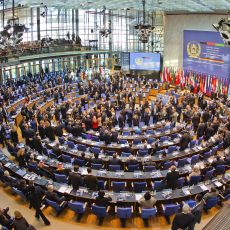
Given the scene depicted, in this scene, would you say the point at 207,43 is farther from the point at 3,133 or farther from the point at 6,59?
the point at 3,133

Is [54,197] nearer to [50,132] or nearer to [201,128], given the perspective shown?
[50,132]

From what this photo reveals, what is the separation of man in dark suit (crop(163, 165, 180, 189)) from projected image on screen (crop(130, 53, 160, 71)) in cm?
2142

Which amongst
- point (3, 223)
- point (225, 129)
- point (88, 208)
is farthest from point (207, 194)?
point (225, 129)

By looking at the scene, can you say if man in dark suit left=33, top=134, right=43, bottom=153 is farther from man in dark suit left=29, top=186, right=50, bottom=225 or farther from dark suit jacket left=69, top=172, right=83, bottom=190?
man in dark suit left=29, top=186, right=50, bottom=225

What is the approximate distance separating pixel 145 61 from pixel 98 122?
14.7 meters

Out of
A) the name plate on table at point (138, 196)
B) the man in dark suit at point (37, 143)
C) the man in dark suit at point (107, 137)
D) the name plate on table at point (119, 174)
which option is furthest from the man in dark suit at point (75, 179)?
the man in dark suit at point (107, 137)

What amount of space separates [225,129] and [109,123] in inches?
248

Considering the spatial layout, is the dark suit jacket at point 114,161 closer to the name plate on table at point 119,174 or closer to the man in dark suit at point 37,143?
the name plate on table at point 119,174

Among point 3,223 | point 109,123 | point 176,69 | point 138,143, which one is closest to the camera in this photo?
point 3,223

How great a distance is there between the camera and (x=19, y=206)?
Result: 38.0 feet

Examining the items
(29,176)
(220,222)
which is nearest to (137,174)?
(29,176)

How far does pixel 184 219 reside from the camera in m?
8.23

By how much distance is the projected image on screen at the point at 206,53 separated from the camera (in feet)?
84.6

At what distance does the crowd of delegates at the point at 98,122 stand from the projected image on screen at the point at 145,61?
2.02 m
